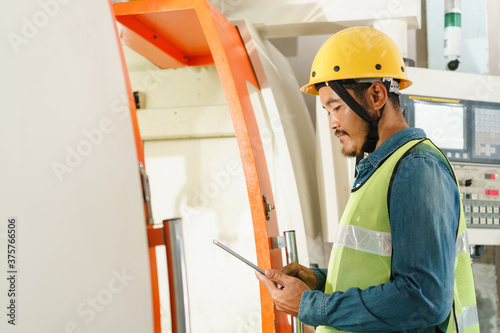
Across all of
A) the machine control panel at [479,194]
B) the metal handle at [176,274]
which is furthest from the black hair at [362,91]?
the machine control panel at [479,194]

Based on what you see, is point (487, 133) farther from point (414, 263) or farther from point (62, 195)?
point (62, 195)

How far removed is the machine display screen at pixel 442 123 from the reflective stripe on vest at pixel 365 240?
50.0 inches

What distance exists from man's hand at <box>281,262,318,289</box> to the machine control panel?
1191 mm

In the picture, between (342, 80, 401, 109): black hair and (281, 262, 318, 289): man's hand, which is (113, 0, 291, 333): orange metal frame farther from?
(342, 80, 401, 109): black hair

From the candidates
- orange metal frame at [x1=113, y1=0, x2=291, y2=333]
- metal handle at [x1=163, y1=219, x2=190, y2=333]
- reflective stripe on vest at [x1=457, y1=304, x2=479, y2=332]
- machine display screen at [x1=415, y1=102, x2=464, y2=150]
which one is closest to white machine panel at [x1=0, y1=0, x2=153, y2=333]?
metal handle at [x1=163, y1=219, x2=190, y2=333]

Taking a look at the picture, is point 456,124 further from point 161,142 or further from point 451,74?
point 161,142

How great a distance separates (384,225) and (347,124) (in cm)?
31

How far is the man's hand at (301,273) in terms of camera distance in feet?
4.90

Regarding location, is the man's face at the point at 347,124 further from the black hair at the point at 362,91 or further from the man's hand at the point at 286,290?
the man's hand at the point at 286,290

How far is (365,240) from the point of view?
1.18 metres

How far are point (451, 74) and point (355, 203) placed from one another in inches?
57.0

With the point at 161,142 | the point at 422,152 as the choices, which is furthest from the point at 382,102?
the point at 161,142

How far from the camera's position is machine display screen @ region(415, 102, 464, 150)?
2.32 m

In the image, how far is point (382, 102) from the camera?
1285mm
